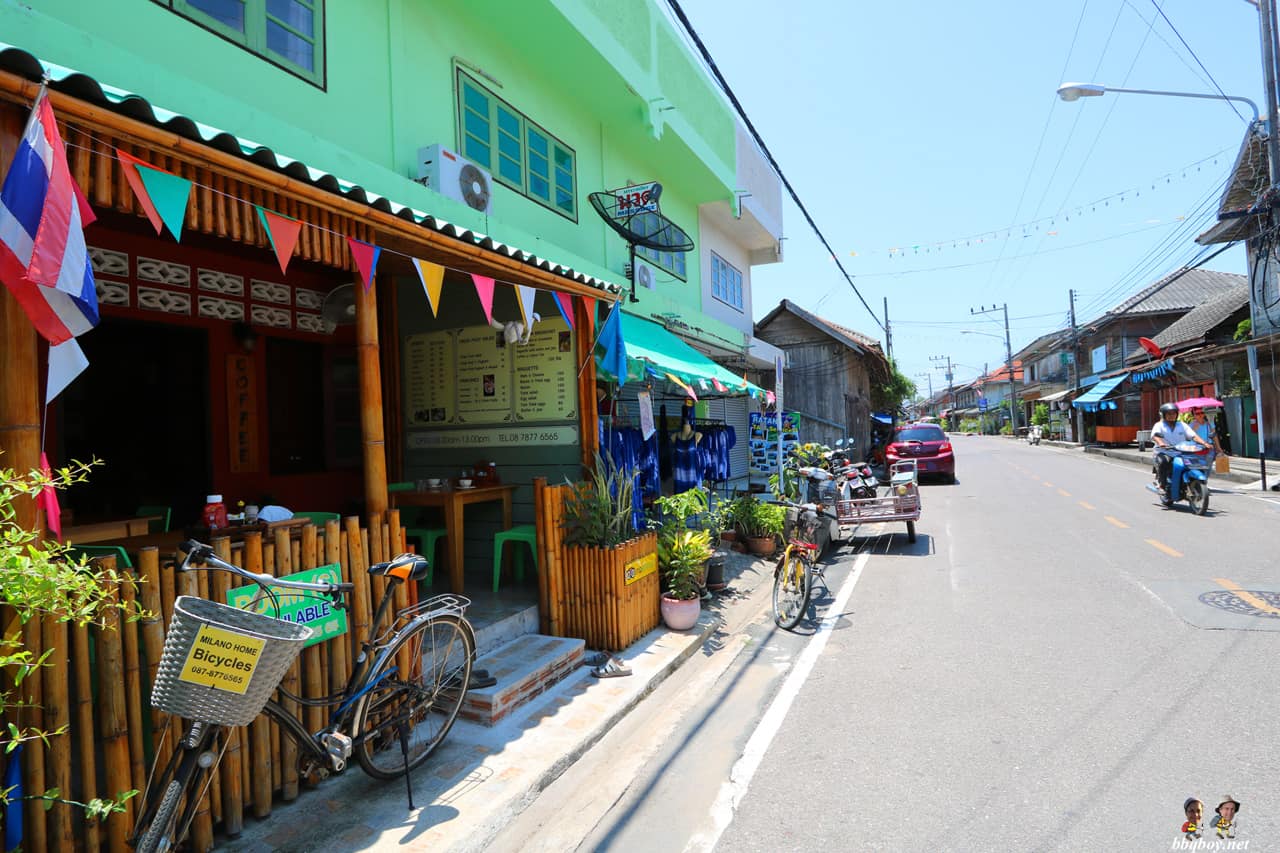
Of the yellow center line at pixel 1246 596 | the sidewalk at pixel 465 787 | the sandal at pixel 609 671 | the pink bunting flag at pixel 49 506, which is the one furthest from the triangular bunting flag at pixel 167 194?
the yellow center line at pixel 1246 596

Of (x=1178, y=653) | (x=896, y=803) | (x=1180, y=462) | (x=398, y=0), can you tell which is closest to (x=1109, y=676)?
(x=1178, y=653)

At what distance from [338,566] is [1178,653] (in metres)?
5.79

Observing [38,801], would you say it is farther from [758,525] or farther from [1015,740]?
[758,525]

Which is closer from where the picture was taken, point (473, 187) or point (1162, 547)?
point (473, 187)

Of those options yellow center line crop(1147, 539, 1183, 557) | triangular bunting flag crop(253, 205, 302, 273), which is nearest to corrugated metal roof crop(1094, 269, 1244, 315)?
yellow center line crop(1147, 539, 1183, 557)

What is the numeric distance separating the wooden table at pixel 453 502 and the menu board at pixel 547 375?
2.78 feet

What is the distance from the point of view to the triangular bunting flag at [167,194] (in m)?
2.79

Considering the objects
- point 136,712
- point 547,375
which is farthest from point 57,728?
point 547,375

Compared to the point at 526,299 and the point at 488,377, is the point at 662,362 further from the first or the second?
the point at 526,299

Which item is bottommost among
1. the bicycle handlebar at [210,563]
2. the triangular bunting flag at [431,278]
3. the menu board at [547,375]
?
the bicycle handlebar at [210,563]

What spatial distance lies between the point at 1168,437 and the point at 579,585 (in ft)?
37.5

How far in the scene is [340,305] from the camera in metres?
6.57

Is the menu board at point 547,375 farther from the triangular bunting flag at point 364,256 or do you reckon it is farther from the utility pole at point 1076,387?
the utility pole at point 1076,387

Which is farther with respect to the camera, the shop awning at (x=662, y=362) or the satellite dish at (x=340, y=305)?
the shop awning at (x=662, y=362)
